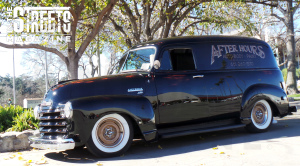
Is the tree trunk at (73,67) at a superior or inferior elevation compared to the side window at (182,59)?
superior

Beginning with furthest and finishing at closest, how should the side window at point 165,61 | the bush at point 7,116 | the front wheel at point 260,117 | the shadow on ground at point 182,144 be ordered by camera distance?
the bush at point 7,116 → the front wheel at point 260,117 → the side window at point 165,61 → the shadow on ground at point 182,144

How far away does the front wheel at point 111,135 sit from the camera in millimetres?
5281

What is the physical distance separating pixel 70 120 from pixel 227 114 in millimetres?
3319

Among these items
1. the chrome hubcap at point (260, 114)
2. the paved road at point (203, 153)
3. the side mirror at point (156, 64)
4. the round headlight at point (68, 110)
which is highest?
the side mirror at point (156, 64)

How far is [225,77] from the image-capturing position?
6707 millimetres

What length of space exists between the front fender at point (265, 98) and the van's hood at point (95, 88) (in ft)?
8.19

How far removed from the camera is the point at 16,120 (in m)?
7.60

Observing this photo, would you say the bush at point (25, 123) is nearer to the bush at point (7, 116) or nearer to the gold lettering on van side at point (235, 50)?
the bush at point (7, 116)

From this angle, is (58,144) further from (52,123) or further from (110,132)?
(110,132)

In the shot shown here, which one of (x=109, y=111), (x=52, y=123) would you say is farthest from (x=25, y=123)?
(x=109, y=111)

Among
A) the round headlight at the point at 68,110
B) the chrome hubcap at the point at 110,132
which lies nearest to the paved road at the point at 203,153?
the chrome hubcap at the point at 110,132

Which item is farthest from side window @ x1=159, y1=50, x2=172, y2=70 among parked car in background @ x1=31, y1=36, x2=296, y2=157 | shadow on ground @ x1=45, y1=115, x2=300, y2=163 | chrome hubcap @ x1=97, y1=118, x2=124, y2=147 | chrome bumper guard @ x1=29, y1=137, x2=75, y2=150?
chrome bumper guard @ x1=29, y1=137, x2=75, y2=150

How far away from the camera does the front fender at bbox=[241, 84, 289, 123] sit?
22.3ft

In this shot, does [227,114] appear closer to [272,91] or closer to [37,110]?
[272,91]
